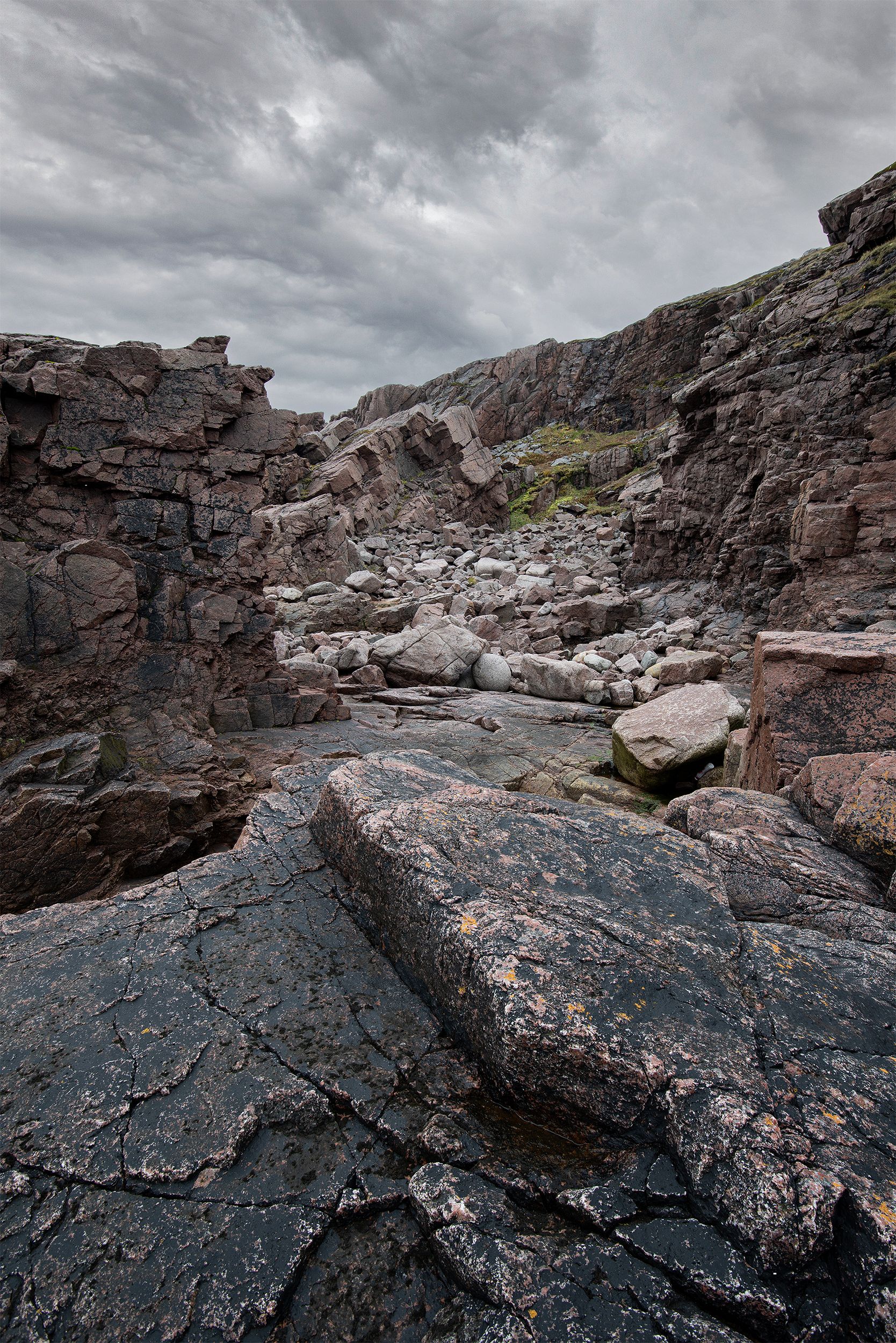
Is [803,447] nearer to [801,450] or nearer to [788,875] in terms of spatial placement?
[801,450]

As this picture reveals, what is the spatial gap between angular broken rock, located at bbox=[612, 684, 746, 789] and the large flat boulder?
367 cm

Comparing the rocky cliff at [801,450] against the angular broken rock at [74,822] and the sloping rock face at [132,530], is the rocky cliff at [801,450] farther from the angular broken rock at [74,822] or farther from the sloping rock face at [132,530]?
the angular broken rock at [74,822]

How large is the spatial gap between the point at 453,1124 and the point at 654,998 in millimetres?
899

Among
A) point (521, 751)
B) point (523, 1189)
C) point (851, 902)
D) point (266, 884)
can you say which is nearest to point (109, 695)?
point (266, 884)

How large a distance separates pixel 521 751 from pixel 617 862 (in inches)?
306

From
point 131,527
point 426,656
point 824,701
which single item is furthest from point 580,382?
point 824,701

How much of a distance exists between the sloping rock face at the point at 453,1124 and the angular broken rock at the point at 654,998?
0.01 metres

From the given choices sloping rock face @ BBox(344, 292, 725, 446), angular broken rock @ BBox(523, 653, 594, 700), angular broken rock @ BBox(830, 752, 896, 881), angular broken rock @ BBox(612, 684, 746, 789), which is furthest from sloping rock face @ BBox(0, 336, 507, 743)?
sloping rock face @ BBox(344, 292, 725, 446)

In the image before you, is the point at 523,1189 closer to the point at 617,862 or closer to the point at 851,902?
the point at 617,862

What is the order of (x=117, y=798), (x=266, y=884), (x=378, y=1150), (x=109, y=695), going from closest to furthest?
(x=378, y=1150) → (x=266, y=884) → (x=117, y=798) → (x=109, y=695)

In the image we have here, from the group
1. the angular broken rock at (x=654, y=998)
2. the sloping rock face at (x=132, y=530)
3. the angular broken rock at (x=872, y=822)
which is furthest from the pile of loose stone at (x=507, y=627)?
the angular broken rock at (x=872, y=822)

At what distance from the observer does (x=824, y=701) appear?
4762mm

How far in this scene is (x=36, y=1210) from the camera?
186cm

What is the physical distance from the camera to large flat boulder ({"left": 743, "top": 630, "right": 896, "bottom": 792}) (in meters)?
4.54
